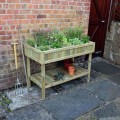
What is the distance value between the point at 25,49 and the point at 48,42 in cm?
42

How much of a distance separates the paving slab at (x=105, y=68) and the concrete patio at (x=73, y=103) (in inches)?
17.6

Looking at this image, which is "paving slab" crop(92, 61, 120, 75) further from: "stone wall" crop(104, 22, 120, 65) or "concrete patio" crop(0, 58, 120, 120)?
"concrete patio" crop(0, 58, 120, 120)

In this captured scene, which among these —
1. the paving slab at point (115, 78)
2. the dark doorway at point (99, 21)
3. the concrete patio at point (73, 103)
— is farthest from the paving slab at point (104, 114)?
the dark doorway at point (99, 21)

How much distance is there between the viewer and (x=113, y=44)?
5.12m

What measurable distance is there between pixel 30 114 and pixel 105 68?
252 centimetres

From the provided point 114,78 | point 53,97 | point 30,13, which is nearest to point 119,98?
point 114,78

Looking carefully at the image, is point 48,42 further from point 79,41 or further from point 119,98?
point 119,98

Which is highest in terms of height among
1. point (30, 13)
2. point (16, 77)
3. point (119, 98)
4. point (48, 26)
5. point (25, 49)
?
point (30, 13)

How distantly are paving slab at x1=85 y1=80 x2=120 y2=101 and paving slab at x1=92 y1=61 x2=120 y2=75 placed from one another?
55 cm

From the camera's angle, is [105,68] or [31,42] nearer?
[31,42]

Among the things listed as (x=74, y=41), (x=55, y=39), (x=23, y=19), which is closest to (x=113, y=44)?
(x=74, y=41)

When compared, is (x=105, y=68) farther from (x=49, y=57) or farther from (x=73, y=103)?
(x=49, y=57)

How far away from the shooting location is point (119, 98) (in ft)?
11.1

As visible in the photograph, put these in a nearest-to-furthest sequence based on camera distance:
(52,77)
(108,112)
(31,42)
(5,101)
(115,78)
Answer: (108,112), (5,101), (31,42), (52,77), (115,78)
